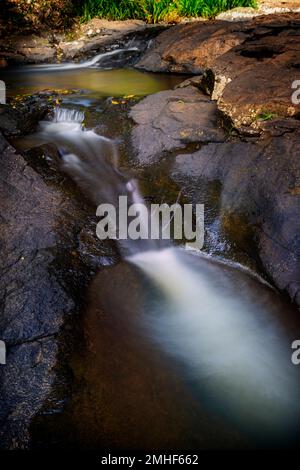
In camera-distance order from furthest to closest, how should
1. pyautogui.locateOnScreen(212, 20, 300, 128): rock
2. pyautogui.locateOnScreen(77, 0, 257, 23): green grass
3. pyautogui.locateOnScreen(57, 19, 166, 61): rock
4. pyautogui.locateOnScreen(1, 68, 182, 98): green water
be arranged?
pyautogui.locateOnScreen(77, 0, 257, 23): green grass → pyautogui.locateOnScreen(57, 19, 166, 61): rock → pyautogui.locateOnScreen(1, 68, 182, 98): green water → pyautogui.locateOnScreen(212, 20, 300, 128): rock

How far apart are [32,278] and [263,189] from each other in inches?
102

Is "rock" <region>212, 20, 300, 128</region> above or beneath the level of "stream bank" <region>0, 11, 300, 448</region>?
above

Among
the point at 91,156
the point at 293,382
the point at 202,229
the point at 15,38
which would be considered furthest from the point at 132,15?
the point at 293,382

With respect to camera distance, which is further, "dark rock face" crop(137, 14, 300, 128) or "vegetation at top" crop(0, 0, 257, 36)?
"vegetation at top" crop(0, 0, 257, 36)

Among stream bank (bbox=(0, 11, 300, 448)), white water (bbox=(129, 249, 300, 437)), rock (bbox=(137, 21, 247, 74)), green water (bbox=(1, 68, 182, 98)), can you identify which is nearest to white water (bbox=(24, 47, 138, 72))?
green water (bbox=(1, 68, 182, 98))

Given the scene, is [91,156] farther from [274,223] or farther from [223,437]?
[223,437]

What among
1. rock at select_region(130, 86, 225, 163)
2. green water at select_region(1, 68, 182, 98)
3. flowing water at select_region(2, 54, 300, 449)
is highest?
green water at select_region(1, 68, 182, 98)

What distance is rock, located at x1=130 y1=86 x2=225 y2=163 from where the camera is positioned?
485 cm

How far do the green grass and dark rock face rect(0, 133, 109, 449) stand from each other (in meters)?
10.5

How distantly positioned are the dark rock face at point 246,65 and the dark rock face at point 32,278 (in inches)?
101

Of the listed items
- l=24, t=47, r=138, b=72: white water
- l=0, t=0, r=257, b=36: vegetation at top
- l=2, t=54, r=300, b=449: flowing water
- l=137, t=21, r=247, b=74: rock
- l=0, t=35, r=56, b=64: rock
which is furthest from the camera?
l=0, t=0, r=257, b=36: vegetation at top

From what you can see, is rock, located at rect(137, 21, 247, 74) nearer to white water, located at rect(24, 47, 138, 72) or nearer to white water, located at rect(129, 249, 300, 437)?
white water, located at rect(24, 47, 138, 72)

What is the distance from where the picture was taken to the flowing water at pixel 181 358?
2.29 meters

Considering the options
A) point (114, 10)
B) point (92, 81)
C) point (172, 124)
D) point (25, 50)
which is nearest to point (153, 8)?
point (114, 10)
